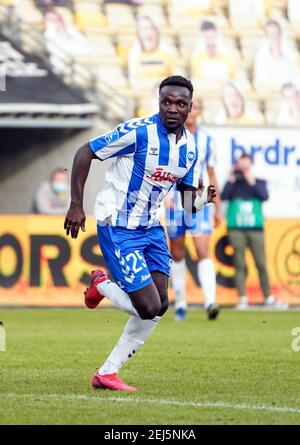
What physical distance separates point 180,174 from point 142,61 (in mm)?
14098

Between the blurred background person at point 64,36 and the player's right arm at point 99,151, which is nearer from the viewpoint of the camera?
the player's right arm at point 99,151

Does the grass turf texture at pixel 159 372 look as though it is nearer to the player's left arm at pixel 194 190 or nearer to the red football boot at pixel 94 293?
the red football boot at pixel 94 293

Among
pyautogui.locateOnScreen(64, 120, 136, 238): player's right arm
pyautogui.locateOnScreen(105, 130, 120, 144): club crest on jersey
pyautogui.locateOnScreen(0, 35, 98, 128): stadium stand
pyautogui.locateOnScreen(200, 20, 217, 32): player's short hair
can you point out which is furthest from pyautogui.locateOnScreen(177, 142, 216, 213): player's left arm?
pyautogui.locateOnScreen(200, 20, 217, 32): player's short hair

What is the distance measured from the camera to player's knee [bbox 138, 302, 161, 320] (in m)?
6.77

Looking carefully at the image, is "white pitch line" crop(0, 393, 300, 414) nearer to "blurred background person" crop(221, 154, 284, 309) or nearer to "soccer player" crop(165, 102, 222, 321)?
"soccer player" crop(165, 102, 222, 321)

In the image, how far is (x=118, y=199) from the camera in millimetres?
6988

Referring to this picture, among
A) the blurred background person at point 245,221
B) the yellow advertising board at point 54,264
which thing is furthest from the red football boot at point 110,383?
the blurred background person at point 245,221

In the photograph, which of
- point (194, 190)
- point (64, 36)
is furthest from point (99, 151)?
point (64, 36)

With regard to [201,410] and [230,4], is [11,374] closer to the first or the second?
[201,410]

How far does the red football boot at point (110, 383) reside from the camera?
22.3 ft

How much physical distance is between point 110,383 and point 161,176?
1.28 meters

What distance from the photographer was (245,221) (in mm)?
16062

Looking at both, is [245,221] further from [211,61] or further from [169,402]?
[169,402]

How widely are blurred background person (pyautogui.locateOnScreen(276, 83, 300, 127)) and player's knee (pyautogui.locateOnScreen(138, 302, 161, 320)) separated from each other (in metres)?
14.7
